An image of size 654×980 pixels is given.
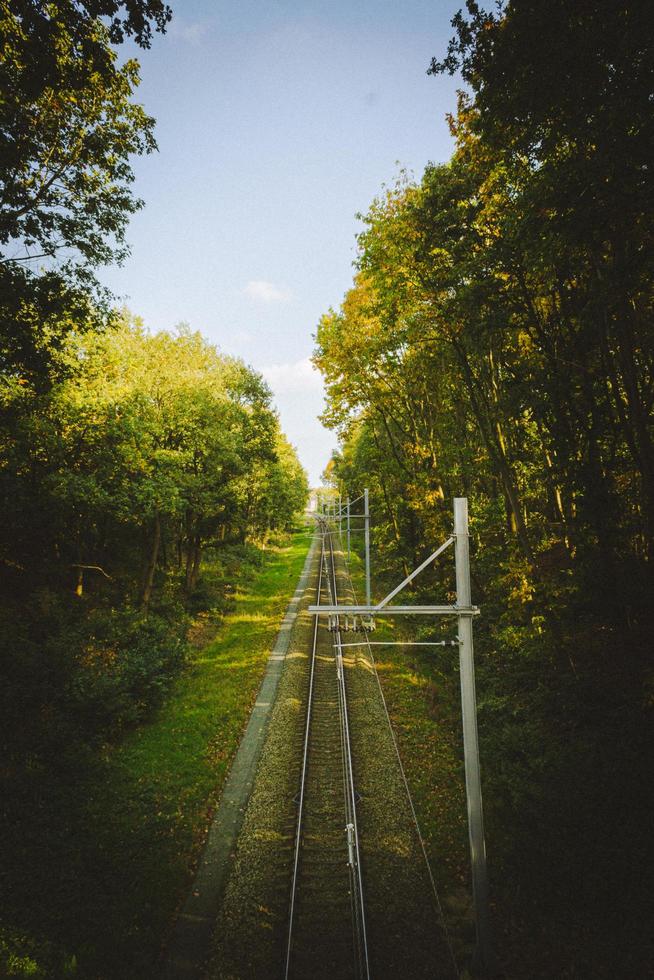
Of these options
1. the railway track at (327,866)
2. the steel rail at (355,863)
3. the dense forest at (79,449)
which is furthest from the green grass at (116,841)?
the steel rail at (355,863)

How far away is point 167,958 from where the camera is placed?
6562 millimetres

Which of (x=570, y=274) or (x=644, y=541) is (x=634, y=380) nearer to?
(x=570, y=274)

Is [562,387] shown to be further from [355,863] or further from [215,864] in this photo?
[215,864]

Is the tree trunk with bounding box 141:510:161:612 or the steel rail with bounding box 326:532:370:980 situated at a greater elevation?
the tree trunk with bounding box 141:510:161:612

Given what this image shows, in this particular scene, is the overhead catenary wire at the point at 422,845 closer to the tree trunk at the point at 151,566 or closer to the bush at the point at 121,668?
the bush at the point at 121,668

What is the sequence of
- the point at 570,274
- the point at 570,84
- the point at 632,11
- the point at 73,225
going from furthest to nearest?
1. the point at 73,225
2. the point at 570,274
3. the point at 570,84
4. the point at 632,11

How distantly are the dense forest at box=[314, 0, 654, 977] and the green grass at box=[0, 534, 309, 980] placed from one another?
5952 millimetres

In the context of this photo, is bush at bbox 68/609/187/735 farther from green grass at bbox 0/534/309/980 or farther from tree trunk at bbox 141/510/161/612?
tree trunk at bbox 141/510/161/612

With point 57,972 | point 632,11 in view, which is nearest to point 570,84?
point 632,11

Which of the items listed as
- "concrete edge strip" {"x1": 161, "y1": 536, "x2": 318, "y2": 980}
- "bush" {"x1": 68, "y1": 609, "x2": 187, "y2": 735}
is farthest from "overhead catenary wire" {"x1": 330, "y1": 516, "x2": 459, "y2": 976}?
"bush" {"x1": 68, "y1": 609, "x2": 187, "y2": 735}

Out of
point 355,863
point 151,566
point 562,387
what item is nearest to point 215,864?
point 355,863

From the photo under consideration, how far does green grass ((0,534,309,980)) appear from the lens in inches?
250

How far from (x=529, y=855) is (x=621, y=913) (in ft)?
4.79

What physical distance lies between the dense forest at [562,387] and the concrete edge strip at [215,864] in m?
4.83
